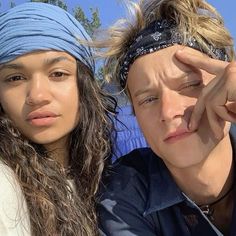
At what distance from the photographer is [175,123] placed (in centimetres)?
229

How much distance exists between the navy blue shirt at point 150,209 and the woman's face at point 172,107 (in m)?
0.16

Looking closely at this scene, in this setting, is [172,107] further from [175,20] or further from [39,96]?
[39,96]

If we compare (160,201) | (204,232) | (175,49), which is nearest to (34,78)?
(175,49)

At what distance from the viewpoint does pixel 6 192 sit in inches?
88.5

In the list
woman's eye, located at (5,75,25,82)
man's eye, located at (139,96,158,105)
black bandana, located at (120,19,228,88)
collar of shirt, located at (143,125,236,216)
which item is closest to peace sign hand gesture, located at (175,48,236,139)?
black bandana, located at (120,19,228,88)

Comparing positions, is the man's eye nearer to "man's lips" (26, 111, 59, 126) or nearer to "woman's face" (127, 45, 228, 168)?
"woman's face" (127, 45, 228, 168)

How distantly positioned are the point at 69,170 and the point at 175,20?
103 cm

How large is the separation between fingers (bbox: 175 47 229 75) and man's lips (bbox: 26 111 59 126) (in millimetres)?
699

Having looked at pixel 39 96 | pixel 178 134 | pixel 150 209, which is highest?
pixel 39 96

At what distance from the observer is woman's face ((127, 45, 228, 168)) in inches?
90.8

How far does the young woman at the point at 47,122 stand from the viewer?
2486mm

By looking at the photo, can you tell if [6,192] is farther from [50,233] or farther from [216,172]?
[216,172]

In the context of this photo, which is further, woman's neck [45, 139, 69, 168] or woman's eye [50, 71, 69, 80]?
woman's neck [45, 139, 69, 168]

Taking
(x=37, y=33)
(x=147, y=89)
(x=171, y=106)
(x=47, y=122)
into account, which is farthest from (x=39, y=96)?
(x=171, y=106)
